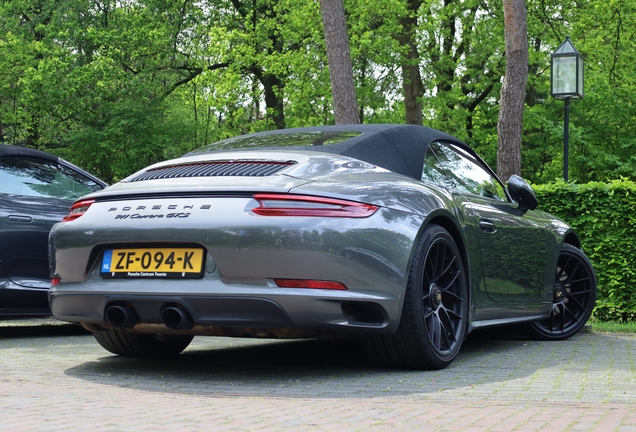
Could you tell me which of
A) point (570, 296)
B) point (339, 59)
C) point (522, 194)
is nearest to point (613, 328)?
point (570, 296)

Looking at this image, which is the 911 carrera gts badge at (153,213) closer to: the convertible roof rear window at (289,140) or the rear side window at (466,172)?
the convertible roof rear window at (289,140)

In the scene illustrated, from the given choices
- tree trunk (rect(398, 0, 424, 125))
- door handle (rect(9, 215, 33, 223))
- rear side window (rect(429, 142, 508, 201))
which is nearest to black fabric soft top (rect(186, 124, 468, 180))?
rear side window (rect(429, 142, 508, 201))

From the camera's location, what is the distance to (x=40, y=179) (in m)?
7.82

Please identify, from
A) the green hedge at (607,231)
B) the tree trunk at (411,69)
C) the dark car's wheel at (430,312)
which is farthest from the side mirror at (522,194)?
the tree trunk at (411,69)

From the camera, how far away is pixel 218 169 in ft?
16.4

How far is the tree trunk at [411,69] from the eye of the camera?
26.1 metres

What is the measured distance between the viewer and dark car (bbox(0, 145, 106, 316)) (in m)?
7.27

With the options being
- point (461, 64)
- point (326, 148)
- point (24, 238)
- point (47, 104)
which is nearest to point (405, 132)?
point (326, 148)

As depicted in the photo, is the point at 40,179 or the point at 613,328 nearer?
the point at 40,179

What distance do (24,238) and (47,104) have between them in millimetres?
23379

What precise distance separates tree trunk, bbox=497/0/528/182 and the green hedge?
507 cm

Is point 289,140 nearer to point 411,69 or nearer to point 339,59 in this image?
point 339,59

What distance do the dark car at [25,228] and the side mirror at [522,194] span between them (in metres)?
3.72

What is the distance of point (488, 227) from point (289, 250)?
1966 millimetres
